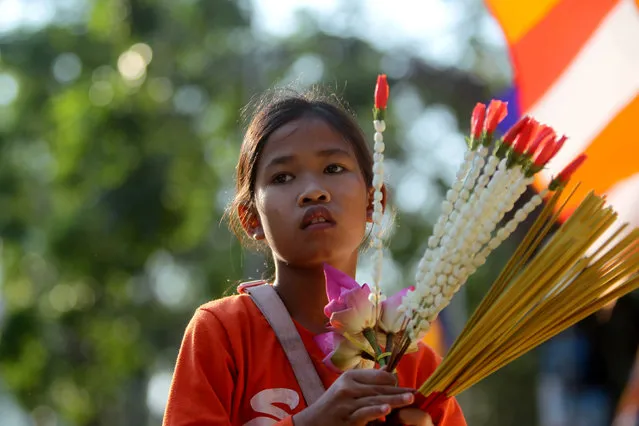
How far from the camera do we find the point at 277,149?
8.61 feet

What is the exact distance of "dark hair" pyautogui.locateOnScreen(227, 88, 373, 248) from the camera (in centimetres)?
270

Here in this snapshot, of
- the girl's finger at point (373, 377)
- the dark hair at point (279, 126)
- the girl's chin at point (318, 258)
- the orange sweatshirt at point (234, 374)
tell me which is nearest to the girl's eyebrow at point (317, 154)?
the dark hair at point (279, 126)

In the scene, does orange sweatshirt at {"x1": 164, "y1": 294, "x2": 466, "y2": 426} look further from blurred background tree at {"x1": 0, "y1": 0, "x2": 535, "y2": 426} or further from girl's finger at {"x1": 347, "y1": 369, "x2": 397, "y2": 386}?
blurred background tree at {"x1": 0, "y1": 0, "x2": 535, "y2": 426}

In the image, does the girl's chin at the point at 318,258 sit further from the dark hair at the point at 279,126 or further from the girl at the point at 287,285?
the dark hair at the point at 279,126

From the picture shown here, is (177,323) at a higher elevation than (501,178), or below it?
higher

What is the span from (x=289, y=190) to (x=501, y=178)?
535 millimetres

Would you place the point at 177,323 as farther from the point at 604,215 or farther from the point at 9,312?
the point at 604,215

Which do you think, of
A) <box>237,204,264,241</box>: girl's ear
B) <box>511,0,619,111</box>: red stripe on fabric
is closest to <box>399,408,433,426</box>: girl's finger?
<box>237,204,264,241</box>: girl's ear

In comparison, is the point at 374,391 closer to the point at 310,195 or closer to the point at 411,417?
the point at 411,417

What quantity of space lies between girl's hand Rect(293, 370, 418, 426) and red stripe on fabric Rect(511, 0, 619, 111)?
94.0 inches

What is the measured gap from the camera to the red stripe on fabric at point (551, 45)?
4.20m

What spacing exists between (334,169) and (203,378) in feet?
1.81

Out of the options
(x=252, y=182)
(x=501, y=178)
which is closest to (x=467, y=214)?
(x=501, y=178)

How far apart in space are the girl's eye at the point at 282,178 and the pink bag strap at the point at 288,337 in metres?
0.24
